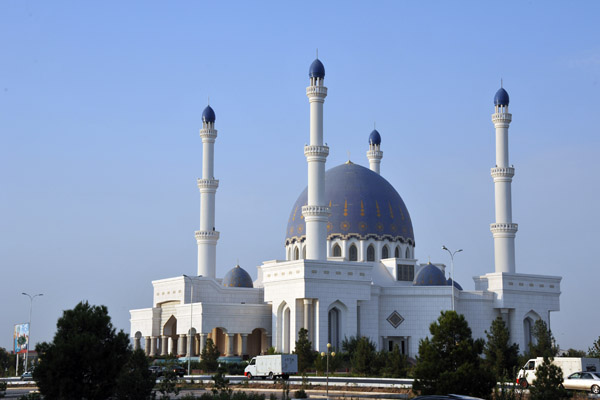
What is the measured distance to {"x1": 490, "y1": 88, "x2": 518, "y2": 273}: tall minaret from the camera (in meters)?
64.0

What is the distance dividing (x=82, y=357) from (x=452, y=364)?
10348 millimetres

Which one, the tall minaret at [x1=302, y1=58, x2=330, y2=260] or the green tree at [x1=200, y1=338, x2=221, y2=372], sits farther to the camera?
the tall minaret at [x1=302, y1=58, x2=330, y2=260]

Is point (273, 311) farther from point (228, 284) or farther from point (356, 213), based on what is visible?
point (356, 213)

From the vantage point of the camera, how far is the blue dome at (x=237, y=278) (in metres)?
67.1

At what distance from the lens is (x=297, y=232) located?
69688 millimetres

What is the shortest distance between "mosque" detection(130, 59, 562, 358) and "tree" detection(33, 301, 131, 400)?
3449 centimetres

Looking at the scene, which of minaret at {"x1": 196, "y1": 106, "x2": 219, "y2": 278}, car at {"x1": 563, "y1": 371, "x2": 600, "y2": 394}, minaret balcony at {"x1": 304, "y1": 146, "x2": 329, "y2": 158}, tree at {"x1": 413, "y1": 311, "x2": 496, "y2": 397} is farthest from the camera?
minaret at {"x1": 196, "y1": 106, "x2": 219, "y2": 278}

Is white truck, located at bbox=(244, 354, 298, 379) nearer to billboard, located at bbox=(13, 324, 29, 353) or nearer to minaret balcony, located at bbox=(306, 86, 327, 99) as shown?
Result: minaret balcony, located at bbox=(306, 86, 327, 99)

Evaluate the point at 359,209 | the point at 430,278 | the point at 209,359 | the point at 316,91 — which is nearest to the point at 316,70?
the point at 316,91

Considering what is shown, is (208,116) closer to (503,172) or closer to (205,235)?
(205,235)

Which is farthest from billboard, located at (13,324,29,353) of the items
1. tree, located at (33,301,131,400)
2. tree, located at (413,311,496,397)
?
tree, located at (413,311,496,397)

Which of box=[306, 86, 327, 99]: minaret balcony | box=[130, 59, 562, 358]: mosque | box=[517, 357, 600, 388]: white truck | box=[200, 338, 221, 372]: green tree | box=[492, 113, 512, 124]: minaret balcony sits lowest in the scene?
box=[200, 338, 221, 372]: green tree

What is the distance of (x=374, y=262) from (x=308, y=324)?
11.7m

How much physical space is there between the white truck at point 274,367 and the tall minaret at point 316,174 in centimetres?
1565
